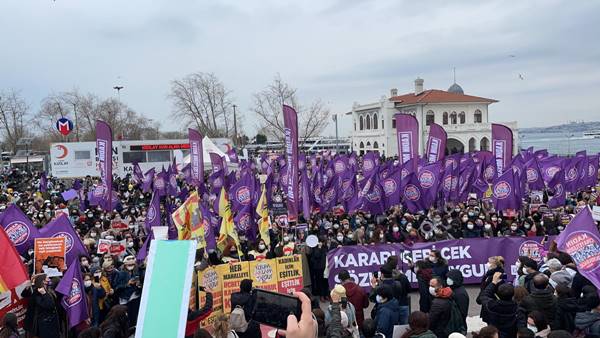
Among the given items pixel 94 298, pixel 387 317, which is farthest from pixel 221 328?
pixel 94 298

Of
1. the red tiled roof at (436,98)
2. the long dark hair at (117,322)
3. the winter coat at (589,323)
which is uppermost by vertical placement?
the red tiled roof at (436,98)

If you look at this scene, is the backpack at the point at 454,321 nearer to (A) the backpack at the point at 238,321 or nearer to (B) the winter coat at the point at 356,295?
(B) the winter coat at the point at 356,295

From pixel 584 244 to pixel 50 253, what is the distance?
774cm

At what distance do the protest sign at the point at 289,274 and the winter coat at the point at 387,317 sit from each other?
2.86 metres

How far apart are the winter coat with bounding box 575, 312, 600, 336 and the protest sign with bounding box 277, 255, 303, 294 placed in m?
4.51

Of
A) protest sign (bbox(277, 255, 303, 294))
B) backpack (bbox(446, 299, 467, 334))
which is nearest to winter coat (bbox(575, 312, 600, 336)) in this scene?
backpack (bbox(446, 299, 467, 334))

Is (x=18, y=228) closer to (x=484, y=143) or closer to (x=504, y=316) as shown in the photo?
(x=504, y=316)

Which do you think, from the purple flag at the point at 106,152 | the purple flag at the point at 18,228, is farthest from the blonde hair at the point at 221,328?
the purple flag at the point at 106,152

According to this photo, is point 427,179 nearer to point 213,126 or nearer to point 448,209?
point 448,209

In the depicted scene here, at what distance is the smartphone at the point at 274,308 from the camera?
4.29m

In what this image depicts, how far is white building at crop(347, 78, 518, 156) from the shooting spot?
6109cm

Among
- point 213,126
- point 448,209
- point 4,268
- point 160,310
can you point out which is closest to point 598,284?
point 160,310

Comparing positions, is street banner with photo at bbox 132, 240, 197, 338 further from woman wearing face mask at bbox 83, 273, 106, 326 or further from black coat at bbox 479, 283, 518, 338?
black coat at bbox 479, 283, 518, 338

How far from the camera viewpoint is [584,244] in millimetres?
6410
